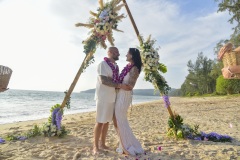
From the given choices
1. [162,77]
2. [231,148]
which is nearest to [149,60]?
[162,77]

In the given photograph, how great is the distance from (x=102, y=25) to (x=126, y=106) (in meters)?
2.49

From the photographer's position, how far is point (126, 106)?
5.57 meters

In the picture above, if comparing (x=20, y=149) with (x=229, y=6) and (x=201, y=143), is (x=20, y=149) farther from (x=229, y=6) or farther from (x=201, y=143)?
(x=229, y=6)

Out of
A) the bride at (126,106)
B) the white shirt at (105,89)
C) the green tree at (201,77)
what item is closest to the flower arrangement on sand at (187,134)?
the bride at (126,106)

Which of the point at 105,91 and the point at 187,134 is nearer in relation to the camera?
the point at 105,91

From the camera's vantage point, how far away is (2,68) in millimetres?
4008

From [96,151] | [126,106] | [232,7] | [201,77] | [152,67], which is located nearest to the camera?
[96,151]

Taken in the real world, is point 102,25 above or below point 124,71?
above

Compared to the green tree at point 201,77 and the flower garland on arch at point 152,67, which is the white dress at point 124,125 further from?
the green tree at point 201,77

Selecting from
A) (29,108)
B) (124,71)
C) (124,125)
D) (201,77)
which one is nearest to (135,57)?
(124,71)

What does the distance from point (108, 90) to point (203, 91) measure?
5669 centimetres

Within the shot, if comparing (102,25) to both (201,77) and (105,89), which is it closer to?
(105,89)

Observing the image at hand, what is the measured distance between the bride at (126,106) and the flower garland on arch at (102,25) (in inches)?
62.5

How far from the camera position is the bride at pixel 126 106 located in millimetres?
5426
